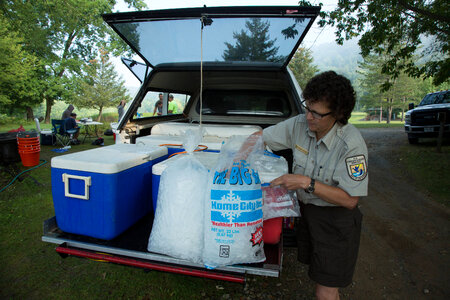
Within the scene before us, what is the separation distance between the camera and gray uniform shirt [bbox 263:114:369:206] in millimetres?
1423

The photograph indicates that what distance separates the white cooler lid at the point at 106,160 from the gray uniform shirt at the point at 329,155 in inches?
37.0

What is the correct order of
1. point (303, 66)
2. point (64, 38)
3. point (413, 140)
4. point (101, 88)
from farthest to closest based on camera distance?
point (303, 66) → point (101, 88) → point (64, 38) → point (413, 140)

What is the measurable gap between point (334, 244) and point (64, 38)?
30.1 meters

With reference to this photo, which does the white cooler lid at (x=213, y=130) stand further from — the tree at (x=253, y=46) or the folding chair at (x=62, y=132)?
the folding chair at (x=62, y=132)

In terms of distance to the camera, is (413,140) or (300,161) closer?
(300,161)

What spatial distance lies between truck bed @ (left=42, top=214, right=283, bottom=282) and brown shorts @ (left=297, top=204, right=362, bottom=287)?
0.82 ft

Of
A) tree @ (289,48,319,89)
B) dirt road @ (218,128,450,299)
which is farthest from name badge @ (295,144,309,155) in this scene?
tree @ (289,48,319,89)

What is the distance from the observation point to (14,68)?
671 inches

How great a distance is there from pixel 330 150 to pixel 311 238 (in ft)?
1.95

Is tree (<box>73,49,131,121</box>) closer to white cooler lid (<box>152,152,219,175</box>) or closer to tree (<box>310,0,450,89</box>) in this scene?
tree (<box>310,0,450,89</box>)

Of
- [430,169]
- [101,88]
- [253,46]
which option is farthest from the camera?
[101,88]

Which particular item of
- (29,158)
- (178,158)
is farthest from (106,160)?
(29,158)

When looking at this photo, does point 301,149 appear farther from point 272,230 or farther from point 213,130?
point 213,130

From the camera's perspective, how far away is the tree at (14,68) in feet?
52.7
